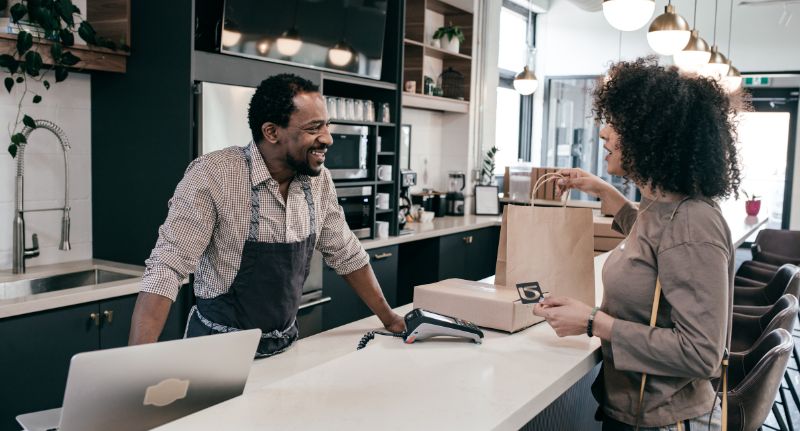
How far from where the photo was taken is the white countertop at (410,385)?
52.3 inches

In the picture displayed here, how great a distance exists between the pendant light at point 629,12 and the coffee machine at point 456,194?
3.09 meters

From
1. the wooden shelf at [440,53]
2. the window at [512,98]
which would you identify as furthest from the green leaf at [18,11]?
the window at [512,98]

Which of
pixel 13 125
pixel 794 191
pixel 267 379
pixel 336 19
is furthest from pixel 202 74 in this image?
pixel 794 191

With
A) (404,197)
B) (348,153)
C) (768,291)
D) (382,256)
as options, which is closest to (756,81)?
(404,197)

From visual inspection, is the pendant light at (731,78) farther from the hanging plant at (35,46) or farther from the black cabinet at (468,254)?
the hanging plant at (35,46)

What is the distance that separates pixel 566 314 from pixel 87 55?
2.45 metres

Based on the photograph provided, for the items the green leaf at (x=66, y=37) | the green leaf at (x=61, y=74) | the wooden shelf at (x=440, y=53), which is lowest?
the green leaf at (x=61, y=74)

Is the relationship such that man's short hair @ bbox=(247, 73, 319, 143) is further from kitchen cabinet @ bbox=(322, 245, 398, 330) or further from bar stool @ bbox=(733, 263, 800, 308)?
bar stool @ bbox=(733, 263, 800, 308)

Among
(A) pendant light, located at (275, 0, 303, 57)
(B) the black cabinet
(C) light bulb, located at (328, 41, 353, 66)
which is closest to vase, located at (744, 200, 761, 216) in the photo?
(B) the black cabinet

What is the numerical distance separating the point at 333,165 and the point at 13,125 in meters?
1.78

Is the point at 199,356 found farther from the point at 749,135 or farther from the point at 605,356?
the point at 749,135

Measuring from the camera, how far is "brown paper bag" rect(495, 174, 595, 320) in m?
2.03

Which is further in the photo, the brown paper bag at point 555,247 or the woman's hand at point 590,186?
the woman's hand at point 590,186

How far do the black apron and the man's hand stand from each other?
0.29 meters
